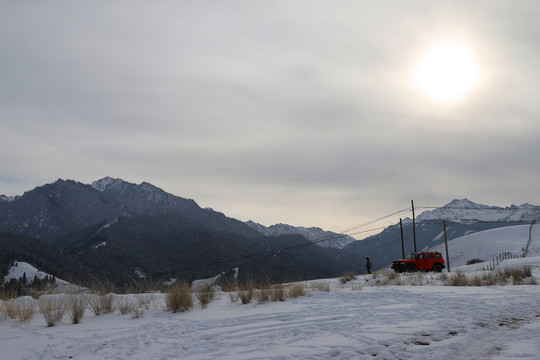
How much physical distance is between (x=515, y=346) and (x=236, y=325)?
451cm

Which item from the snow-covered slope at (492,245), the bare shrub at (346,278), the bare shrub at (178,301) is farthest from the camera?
the snow-covered slope at (492,245)

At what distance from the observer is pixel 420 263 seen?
35.1 meters

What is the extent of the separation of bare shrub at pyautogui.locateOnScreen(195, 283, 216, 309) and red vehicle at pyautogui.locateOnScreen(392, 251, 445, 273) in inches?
987

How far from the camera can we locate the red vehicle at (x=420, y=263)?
34500 millimetres

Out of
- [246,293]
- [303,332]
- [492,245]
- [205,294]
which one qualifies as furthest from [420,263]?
[492,245]

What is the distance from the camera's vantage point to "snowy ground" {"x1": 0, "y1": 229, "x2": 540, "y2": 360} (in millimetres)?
5531

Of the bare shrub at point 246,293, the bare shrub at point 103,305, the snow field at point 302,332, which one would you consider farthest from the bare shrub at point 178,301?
the bare shrub at point 246,293

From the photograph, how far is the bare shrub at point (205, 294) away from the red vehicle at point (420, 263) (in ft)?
82.2

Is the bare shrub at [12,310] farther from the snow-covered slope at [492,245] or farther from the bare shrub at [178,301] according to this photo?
the snow-covered slope at [492,245]

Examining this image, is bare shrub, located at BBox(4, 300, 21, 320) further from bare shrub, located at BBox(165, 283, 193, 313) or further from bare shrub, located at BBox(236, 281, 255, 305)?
bare shrub, located at BBox(236, 281, 255, 305)

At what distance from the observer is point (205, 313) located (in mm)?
9359

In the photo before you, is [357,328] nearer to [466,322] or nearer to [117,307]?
[466,322]

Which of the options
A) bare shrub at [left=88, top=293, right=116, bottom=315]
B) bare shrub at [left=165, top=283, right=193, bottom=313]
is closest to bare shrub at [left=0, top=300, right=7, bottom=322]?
bare shrub at [left=88, top=293, right=116, bottom=315]

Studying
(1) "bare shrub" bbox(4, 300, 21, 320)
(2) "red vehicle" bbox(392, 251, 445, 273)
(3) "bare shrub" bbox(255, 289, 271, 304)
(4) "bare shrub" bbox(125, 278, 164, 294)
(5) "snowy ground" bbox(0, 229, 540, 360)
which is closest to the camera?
(5) "snowy ground" bbox(0, 229, 540, 360)
